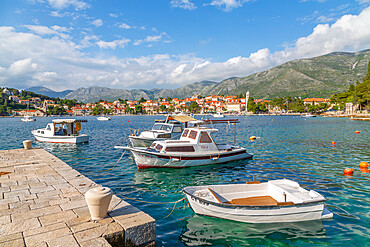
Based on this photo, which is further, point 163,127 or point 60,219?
point 163,127

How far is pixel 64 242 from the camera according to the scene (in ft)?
18.4

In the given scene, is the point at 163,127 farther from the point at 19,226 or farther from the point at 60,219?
the point at 19,226

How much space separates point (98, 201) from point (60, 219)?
1.58 metres

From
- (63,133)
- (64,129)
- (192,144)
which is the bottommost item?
(63,133)

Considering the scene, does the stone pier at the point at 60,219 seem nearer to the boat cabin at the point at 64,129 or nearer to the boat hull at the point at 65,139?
the boat hull at the point at 65,139

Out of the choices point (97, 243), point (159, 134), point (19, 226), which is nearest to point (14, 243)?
point (19, 226)

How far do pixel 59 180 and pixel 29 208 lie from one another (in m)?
3.54

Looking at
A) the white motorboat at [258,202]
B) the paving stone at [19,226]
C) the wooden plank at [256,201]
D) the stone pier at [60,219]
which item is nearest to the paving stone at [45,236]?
the stone pier at [60,219]

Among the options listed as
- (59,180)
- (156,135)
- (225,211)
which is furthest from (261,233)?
(156,135)

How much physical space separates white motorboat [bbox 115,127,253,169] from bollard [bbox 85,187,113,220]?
10248 millimetres

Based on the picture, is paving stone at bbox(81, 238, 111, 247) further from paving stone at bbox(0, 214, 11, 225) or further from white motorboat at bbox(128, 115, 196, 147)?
white motorboat at bbox(128, 115, 196, 147)

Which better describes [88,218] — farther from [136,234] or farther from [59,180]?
[59,180]

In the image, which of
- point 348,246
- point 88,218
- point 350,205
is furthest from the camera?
point 350,205

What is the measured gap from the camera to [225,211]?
8922 mm
